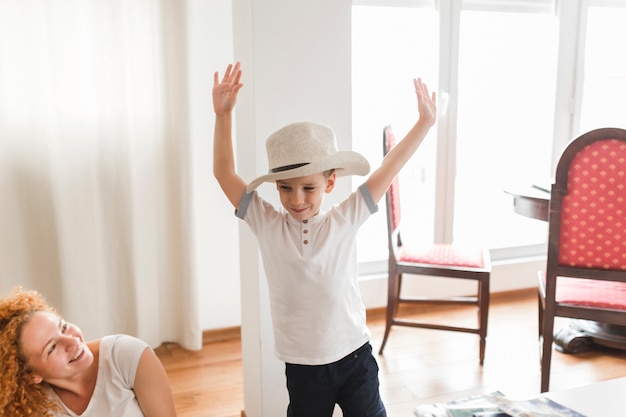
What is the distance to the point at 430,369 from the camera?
2.64 metres

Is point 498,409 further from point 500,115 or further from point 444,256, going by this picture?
point 500,115

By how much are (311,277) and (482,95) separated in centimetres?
243

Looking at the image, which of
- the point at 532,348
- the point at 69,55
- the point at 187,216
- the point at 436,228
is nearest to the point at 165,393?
the point at 187,216

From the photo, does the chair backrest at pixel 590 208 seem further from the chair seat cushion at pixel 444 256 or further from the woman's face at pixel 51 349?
the woman's face at pixel 51 349

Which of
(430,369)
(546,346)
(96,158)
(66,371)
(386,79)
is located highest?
(386,79)

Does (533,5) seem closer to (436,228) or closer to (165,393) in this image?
(436,228)

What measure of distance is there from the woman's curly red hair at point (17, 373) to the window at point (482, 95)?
2.19 metres

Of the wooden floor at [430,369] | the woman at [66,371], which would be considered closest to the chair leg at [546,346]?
the wooden floor at [430,369]

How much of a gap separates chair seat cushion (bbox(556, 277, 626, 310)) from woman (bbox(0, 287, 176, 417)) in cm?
157

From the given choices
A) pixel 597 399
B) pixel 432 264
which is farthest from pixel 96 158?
pixel 597 399

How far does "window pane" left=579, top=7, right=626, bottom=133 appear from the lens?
3.64m

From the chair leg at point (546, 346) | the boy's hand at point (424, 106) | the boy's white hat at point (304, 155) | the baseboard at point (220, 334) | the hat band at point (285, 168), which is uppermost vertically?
the boy's hand at point (424, 106)

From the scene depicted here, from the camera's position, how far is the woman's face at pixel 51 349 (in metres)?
1.26

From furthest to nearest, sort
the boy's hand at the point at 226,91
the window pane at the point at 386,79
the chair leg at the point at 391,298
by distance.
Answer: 1. the window pane at the point at 386,79
2. the chair leg at the point at 391,298
3. the boy's hand at the point at 226,91
